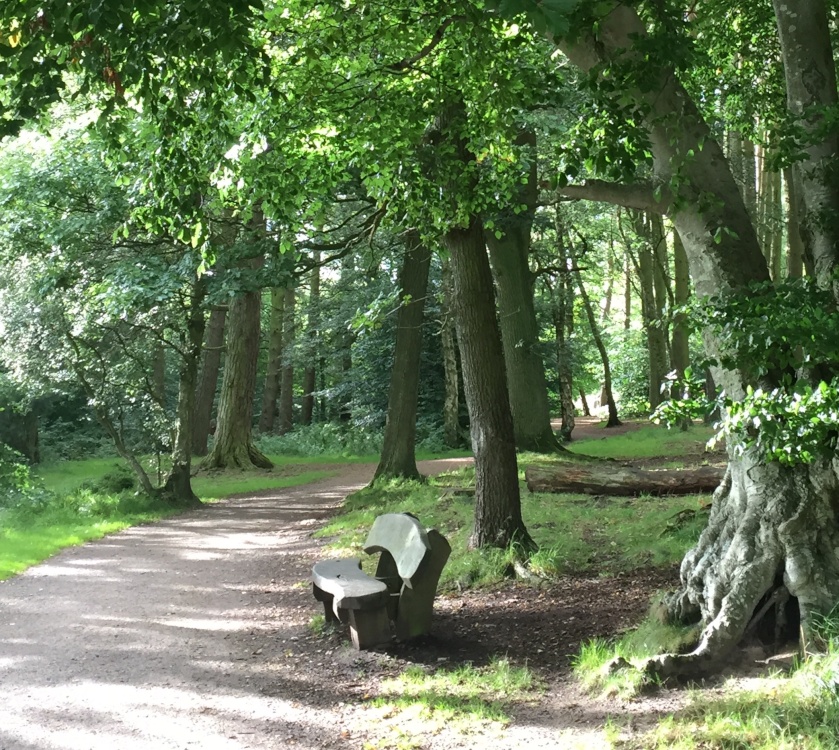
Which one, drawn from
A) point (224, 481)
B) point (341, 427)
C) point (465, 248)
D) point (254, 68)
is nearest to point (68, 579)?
point (465, 248)

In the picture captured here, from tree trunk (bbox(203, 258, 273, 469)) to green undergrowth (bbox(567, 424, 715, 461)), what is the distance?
26.7 feet

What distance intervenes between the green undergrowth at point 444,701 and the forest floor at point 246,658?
41 millimetres

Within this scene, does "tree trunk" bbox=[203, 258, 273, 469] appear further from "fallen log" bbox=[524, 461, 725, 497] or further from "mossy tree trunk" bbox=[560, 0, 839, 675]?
"mossy tree trunk" bbox=[560, 0, 839, 675]

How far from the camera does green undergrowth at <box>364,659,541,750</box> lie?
4844mm

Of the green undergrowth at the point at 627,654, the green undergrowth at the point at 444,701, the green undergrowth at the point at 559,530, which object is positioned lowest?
the green undergrowth at the point at 444,701

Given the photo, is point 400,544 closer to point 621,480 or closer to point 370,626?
point 370,626

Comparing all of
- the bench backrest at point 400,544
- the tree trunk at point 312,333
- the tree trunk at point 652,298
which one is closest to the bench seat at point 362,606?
the bench backrest at point 400,544

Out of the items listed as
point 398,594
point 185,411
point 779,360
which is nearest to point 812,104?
point 779,360

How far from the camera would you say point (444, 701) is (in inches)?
207

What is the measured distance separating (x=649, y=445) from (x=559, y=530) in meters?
12.2

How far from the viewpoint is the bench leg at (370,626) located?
6.34 metres

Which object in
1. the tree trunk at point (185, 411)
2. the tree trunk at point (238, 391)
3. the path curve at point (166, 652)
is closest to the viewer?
the path curve at point (166, 652)

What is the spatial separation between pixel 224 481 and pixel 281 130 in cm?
1422

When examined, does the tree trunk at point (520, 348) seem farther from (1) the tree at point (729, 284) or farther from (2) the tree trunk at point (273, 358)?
(2) the tree trunk at point (273, 358)
